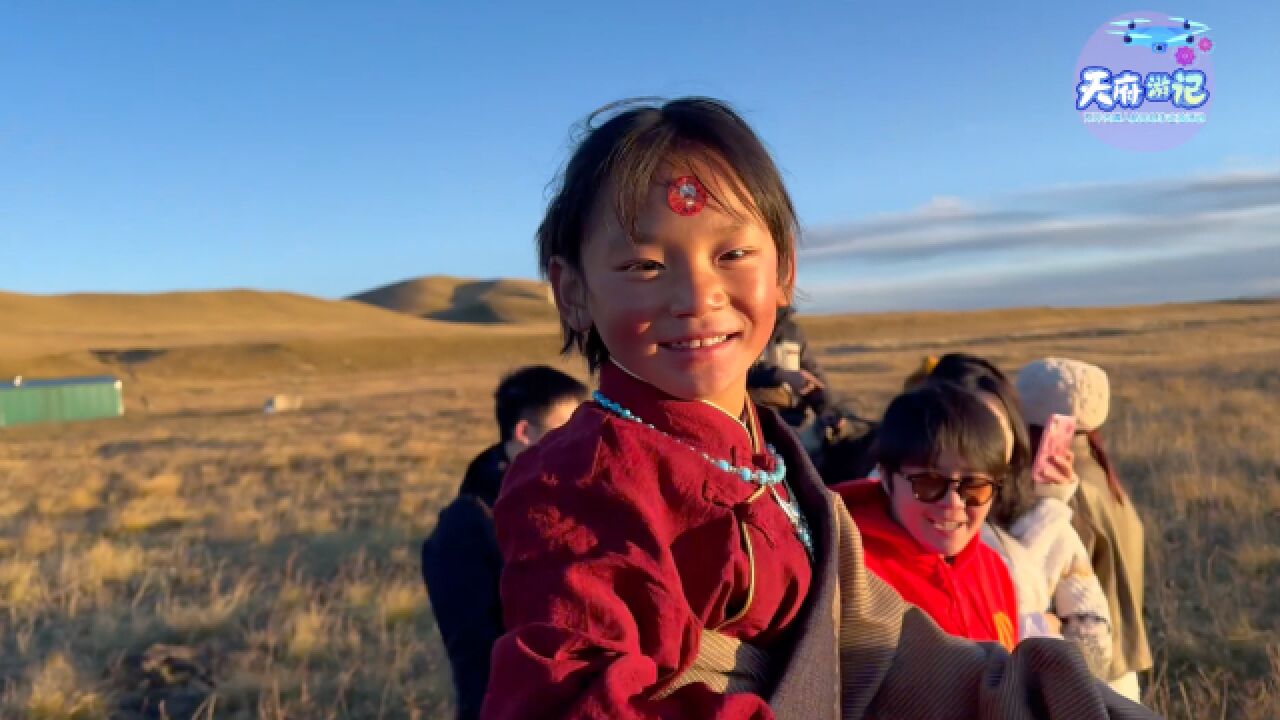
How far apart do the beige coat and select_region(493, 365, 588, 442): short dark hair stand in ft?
6.13

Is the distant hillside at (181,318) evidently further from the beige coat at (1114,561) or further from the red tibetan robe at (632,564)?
the red tibetan robe at (632,564)

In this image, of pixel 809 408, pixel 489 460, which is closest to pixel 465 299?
pixel 809 408

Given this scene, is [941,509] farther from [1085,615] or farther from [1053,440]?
[1053,440]

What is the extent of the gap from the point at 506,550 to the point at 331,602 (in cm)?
583

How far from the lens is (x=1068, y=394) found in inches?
135

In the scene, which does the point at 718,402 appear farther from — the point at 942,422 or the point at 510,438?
the point at 510,438

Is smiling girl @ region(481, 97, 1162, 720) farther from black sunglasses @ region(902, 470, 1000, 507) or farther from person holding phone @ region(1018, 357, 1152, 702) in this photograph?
person holding phone @ region(1018, 357, 1152, 702)

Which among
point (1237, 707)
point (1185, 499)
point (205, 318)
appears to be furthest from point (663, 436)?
point (205, 318)

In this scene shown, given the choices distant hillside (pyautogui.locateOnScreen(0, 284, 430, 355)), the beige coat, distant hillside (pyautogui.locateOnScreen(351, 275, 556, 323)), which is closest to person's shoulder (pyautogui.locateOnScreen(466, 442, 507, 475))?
the beige coat

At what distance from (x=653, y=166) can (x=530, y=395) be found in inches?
83.1

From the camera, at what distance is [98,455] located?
1770 centimetres

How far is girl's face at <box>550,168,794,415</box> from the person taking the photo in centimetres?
125

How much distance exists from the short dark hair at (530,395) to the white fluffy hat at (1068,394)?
5.61 feet

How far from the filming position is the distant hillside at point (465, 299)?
13712 cm
